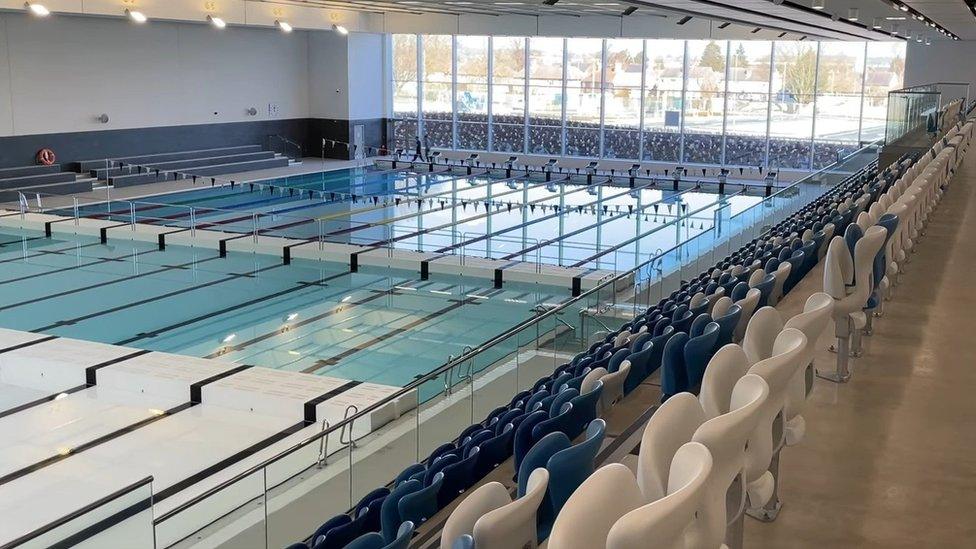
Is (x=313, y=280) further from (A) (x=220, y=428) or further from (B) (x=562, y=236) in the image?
(A) (x=220, y=428)

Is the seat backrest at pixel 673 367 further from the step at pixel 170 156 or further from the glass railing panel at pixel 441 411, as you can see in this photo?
the step at pixel 170 156

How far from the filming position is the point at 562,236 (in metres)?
18.0

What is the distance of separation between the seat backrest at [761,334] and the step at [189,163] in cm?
2148

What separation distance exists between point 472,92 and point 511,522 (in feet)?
97.9

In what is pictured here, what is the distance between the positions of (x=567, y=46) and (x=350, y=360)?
68.5 ft

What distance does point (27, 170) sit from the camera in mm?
21469

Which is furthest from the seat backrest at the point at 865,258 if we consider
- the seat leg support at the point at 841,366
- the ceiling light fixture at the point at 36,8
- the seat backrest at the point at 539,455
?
A: the ceiling light fixture at the point at 36,8

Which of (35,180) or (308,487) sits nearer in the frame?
(308,487)

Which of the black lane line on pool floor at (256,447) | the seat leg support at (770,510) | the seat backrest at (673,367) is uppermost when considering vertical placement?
the seat backrest at (673,367)

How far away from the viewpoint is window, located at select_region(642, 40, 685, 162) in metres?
28.8

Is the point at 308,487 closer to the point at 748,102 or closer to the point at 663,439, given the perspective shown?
the point at 663,439

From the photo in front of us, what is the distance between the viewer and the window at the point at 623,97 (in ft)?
96.3

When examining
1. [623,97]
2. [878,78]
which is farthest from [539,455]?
[623,97]

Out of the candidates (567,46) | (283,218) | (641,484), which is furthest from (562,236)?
(641,484)
